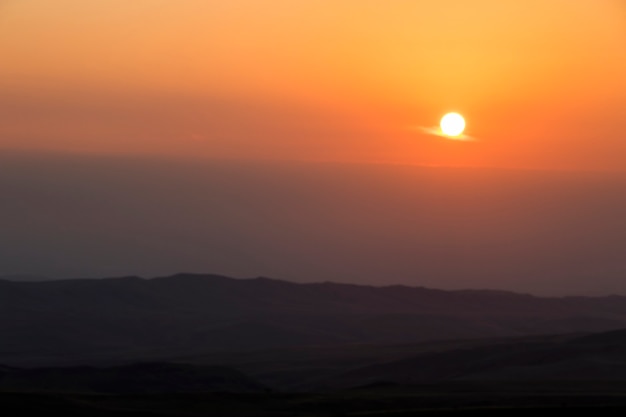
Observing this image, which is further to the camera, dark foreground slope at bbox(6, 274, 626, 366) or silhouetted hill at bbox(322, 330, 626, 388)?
dark foreground slope at bbox(6, 274, 626, 366)

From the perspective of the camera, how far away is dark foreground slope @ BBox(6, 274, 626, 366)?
204 feet

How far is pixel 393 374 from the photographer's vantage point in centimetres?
4203

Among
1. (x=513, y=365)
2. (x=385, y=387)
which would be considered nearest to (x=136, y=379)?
(x=385, y=387)

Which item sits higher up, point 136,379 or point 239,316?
point 239,316

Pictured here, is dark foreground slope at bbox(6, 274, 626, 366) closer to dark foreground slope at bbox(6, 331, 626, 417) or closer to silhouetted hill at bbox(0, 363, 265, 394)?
silhouetted hill at bbox(0, 363, 265, 394)

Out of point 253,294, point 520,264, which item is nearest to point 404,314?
point 253,294

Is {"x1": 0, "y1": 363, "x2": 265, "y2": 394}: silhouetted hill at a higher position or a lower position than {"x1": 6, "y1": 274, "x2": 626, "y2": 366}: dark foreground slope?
lower

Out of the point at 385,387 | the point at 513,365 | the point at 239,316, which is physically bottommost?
the point at 385,387

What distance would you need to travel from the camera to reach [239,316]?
72.8 meters

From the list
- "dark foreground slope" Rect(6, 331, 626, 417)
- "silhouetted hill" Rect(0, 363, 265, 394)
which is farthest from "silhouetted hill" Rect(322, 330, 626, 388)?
"silhouetted hill" Rect(0, 363, 265, 394)

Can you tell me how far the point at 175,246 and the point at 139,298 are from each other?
8379 centimetres

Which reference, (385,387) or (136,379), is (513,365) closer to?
(385,387)

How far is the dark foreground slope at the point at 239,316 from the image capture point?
62281 millimetres

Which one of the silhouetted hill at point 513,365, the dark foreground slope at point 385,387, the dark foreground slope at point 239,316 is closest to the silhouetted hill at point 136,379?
the dark foreground slope at point 385,387
